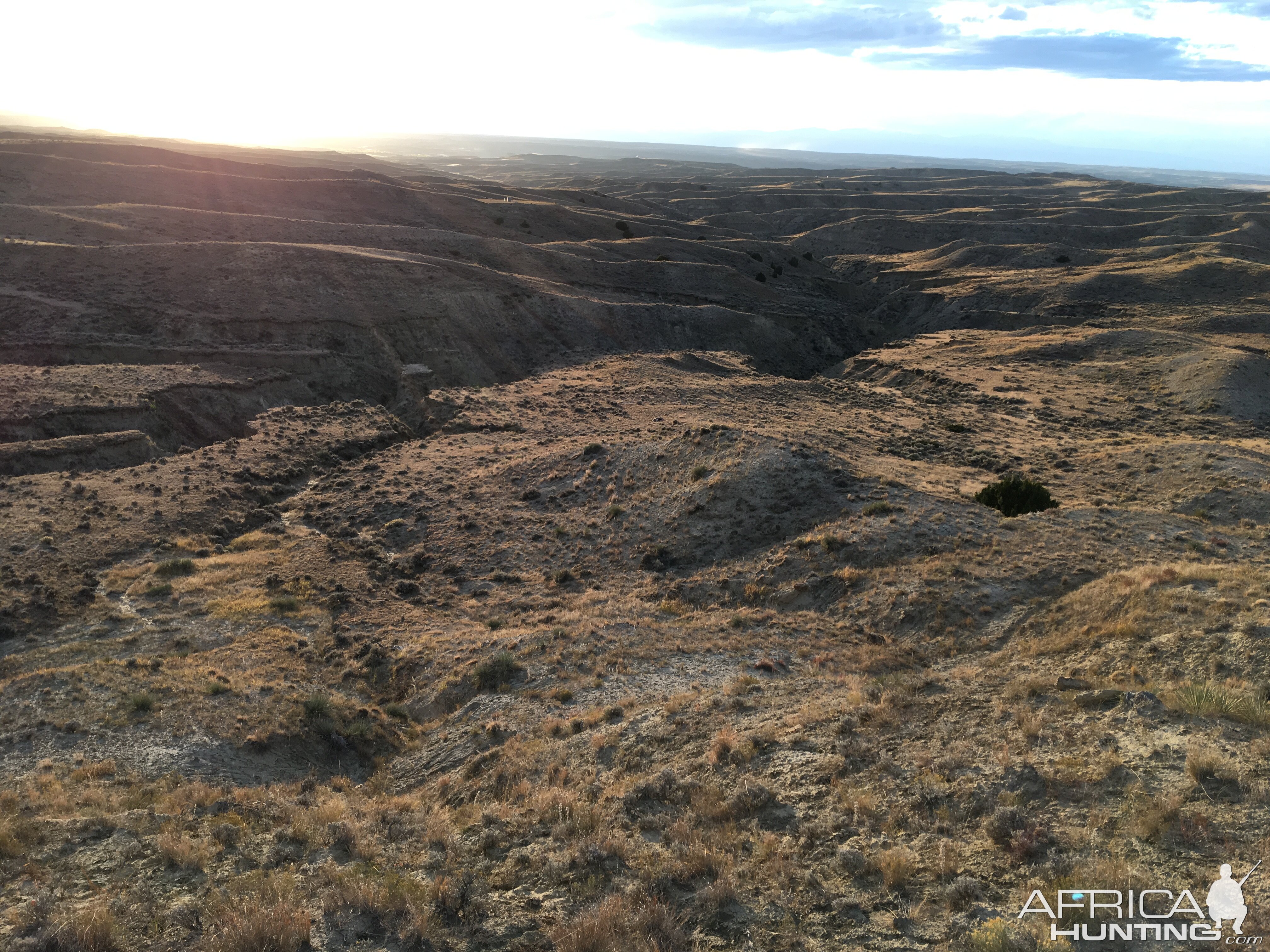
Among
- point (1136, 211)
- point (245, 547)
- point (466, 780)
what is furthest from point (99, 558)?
point (1136, 211)

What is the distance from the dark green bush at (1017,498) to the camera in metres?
23.0

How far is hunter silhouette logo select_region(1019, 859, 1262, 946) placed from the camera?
6.16 meters

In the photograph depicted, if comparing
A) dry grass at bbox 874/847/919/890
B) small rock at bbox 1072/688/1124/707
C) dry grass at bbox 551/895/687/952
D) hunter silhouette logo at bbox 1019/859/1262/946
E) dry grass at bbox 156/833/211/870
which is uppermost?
hunter silhouette logo at bbox 1019/859/1262/946

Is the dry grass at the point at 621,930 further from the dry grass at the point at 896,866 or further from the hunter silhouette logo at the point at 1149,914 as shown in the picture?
the hunter silhouette logo at the point at 1149,914

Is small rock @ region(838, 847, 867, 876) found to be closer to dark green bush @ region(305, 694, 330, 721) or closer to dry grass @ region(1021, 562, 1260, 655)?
dry grass @ region(1021, 562, 1260, 655)

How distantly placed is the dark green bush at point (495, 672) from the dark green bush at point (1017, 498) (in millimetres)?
16014

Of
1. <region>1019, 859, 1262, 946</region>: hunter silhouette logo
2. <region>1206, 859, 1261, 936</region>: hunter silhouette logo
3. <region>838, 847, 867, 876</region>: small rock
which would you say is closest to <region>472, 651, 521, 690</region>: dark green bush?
<region>838, 847, 867, 876</region>: small rock

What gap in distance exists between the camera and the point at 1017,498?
2319cm

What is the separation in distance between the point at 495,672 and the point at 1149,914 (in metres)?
12.1

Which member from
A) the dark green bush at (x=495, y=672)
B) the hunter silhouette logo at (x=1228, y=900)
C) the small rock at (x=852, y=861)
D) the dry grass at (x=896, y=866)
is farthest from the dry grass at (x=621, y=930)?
A: the dark green bush at (x=495, y=672)

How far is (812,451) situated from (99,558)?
22.7 metres

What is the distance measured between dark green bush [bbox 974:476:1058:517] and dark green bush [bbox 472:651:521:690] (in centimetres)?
1601

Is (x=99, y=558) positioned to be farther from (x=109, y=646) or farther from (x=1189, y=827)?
(x=1189, y=827)

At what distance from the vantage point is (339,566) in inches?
871
